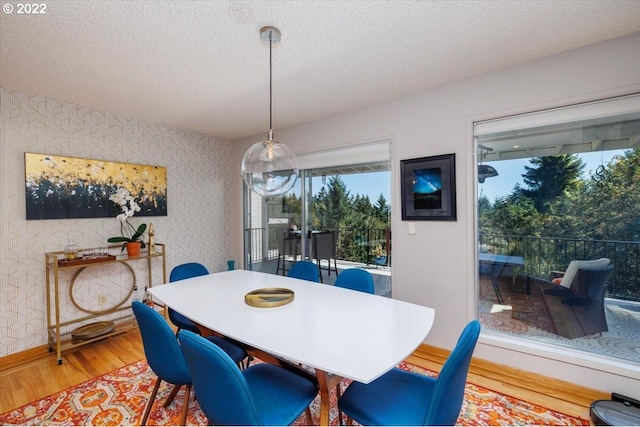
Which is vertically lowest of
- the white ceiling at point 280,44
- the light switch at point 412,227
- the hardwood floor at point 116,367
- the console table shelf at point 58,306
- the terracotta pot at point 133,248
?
the hardwood floor at point 116,367

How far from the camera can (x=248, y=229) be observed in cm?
471

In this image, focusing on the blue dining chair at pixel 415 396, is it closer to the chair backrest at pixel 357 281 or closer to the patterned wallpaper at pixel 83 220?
the chair backrest at pixel 357 281

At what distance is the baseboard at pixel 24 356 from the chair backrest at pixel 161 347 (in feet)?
6.97

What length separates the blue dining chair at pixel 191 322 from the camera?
1.95 metres

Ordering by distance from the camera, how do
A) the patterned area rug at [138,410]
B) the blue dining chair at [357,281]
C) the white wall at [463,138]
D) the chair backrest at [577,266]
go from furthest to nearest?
the blue dining chair at [357,281] → the chair backrest at [577,266] → the white wall at [463,138] → the patterned area rug at [138,410]

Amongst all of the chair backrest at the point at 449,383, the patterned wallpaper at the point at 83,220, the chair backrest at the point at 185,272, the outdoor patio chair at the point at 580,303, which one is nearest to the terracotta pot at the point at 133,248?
the patterned wallpaper at the point at 83,220

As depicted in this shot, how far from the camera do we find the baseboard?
263 cm

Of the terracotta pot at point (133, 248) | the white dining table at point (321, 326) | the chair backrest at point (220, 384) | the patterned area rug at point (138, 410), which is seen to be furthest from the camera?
the terracotta pot at point (133, 248)

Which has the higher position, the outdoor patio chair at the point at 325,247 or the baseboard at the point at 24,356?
the outdoor patio chair at the point at 325,247

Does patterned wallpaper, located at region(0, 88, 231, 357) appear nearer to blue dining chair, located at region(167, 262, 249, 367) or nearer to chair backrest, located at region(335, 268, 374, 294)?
blue dining chair, located at region(167, 262, 249, 367)

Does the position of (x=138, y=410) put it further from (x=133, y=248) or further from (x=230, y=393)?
(x=133, y=248)

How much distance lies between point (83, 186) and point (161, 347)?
253 centimetres

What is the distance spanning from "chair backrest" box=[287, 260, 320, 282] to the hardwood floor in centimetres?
121

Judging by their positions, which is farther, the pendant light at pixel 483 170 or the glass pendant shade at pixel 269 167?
the pendant light at pixel 483 170
